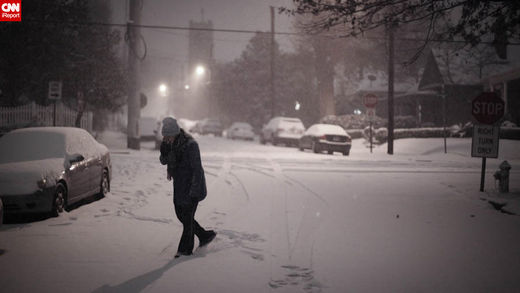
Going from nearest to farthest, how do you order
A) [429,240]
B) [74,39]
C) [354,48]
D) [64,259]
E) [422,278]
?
[422,278] → [64,259] → [429,240] → [74,39] → [354,48]

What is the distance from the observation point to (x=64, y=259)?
642 cm

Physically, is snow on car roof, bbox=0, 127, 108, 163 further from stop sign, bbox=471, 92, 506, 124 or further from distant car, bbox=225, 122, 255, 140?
distant car, bbox=225, 122, 255, 140

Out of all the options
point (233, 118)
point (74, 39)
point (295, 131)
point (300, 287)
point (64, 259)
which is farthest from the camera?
point (233, 118)

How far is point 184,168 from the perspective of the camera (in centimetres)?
663

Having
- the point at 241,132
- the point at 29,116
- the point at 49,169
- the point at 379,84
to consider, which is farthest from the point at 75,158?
the point at 379,84

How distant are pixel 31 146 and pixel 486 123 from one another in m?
9.56

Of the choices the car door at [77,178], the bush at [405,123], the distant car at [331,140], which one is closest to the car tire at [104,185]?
the car door at [77,178]

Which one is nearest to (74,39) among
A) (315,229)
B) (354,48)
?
(315,229)

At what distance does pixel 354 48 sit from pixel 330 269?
4602cm

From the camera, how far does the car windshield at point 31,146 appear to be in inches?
375

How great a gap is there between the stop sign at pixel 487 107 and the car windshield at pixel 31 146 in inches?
342

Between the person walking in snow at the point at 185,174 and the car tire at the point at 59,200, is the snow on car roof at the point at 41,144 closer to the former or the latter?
the car tire at the point at 59,200

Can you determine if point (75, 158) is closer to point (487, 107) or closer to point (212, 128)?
point (487, 107)

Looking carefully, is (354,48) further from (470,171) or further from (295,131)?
(470,171)
